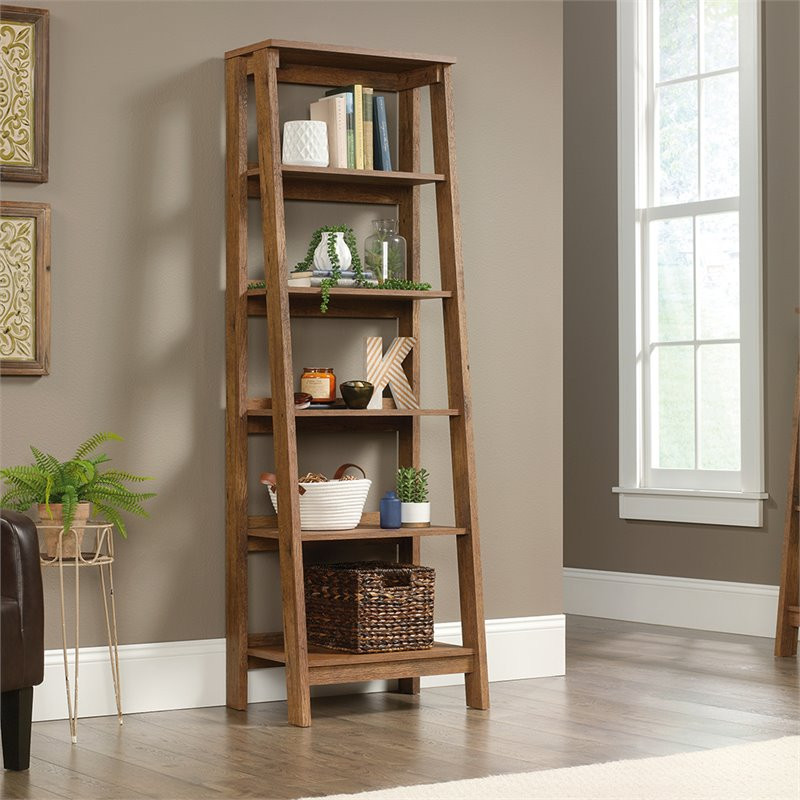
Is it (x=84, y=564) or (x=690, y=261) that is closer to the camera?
(x=84, y=564)

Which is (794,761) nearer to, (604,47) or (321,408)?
(321,408)

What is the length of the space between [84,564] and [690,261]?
3.29 meters

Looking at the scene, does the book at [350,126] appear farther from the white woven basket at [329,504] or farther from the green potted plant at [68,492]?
the green potted plant at [68,492]

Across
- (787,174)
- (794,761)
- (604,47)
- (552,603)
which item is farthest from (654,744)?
(604,47)

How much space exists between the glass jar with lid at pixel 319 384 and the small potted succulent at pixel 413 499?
1.05ft

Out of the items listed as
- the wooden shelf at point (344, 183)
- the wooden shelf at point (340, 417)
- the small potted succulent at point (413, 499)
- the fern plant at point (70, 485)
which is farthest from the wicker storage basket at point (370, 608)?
the wooden shelf at point (344, 183)

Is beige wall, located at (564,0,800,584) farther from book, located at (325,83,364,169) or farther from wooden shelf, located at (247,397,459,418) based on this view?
book, located at (325,83,364,169)

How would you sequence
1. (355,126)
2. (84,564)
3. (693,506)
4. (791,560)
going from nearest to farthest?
(84,564)
(355,126)
(791,560)
(693,506)

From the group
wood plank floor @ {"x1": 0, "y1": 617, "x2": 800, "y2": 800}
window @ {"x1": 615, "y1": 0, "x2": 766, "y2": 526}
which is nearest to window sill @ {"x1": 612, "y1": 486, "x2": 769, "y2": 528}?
window @ {"x1": 615, "y1": 0, "x2": 766, "y2": 526}

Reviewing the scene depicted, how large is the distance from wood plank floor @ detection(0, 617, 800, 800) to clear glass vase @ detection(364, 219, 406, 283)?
130cm

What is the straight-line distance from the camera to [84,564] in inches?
143

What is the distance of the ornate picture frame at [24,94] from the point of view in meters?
3.88

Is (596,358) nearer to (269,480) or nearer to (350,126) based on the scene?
(350,126)

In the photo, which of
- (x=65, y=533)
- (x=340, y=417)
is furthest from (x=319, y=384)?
(x=65, y=533)
